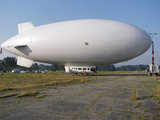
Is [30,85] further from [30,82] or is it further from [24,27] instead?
[24,27]

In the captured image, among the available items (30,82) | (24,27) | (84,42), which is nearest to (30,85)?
(30,82)

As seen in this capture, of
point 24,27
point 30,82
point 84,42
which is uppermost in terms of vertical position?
point 24,27

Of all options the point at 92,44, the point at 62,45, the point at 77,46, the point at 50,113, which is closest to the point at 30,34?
the point at 62,45

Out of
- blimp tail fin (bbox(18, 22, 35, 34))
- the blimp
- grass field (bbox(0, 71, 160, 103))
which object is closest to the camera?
grass field (bbox(0, 71, 160, 103))

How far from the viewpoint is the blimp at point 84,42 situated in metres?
22.5

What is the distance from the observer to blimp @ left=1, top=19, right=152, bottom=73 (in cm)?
2255

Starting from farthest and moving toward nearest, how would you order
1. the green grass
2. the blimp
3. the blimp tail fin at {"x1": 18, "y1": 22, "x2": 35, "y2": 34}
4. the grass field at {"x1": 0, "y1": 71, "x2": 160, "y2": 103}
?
1. the blimp tail fin at {"x1": 18, "y1": 22, "x2": 35, "y2": 34}
2. the blimp
3. the green grass
4. the grass field at {"x1": 0, "y1": 71, "x2": 160, "y2": 103}

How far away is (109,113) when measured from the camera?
15.9 ft

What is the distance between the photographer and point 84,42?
74.8 feet

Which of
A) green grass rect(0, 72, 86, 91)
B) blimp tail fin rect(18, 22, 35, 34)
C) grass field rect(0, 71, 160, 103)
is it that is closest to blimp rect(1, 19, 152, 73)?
blimp tail fin rect(18, 22, 35, 34)

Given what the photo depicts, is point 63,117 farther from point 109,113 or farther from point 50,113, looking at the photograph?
point 109,113

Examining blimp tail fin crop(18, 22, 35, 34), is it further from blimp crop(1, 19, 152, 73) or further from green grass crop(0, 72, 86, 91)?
green grass crop(0, 72, 86, 91)

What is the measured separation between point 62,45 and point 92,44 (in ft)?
13.9

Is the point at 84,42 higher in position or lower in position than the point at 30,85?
higher
